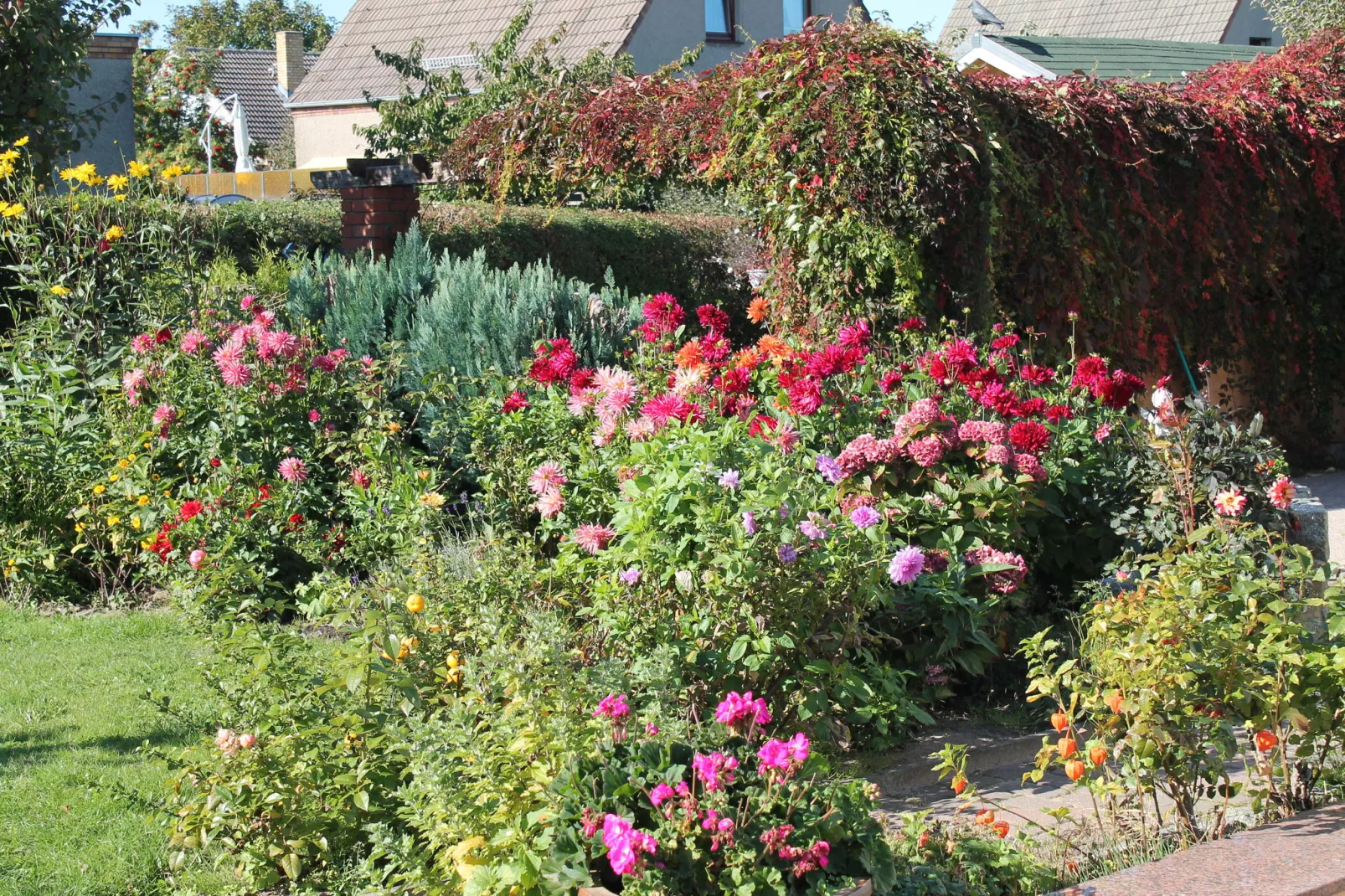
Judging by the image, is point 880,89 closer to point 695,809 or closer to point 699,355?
point 699,355

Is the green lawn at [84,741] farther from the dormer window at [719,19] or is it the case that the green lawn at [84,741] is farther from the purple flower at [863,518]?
the dormer window at [719,19]

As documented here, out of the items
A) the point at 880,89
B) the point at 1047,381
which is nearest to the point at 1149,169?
the point at 880,89

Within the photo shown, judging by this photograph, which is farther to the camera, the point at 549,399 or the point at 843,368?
the point at 549,399

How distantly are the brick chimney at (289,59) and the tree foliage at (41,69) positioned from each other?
3562 centimetres

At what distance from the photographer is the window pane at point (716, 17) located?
23.0 meters

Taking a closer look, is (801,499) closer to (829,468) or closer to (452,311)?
(829,468)

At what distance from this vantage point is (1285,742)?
3404 mm

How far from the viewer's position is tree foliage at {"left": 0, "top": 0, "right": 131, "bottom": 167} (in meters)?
8.10

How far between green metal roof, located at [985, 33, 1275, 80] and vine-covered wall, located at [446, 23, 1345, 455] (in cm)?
365

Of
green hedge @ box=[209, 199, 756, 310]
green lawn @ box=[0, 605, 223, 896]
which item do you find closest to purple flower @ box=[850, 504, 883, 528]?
green lawn @ box=[0, 605, 223, 896]

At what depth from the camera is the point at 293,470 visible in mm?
5566

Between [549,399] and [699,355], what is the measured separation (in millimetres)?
827

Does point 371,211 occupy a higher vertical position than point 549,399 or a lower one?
higher

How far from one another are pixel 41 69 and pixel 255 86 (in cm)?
3900
